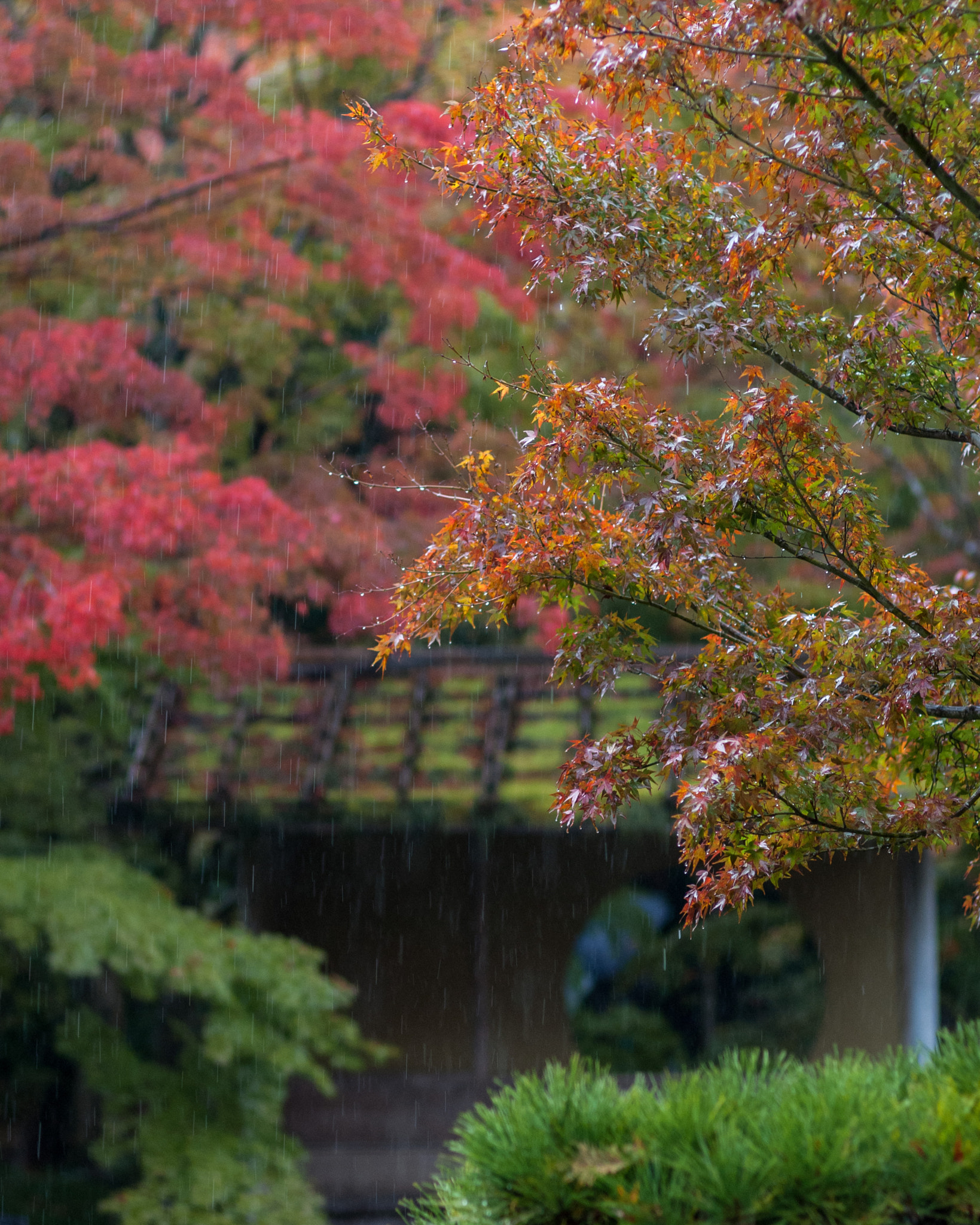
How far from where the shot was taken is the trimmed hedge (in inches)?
121

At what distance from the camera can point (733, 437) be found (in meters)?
3.70

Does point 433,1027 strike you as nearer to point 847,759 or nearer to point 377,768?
point 377,768

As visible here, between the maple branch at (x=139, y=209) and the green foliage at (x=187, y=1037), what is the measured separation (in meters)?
Result: 3.72

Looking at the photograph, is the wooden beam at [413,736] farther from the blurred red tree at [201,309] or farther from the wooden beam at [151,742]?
the wooden beam at [151,742]

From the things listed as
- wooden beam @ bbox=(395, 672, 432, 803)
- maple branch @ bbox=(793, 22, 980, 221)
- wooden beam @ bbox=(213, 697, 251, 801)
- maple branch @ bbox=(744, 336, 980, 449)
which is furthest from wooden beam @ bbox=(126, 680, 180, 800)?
maple branch @ bbox=(793, 22, 980, 221)

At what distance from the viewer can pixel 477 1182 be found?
11.2 ft

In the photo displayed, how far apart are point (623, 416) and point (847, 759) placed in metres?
1.21

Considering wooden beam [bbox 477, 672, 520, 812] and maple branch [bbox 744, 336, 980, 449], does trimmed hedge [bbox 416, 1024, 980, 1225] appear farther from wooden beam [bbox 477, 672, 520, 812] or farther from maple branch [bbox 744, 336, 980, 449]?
wooden beam [bbox 477, 672, 520, 812]

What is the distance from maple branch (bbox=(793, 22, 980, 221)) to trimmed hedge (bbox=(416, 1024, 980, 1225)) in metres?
2.42

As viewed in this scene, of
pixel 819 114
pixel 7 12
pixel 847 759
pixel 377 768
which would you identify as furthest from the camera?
pixel 377 768

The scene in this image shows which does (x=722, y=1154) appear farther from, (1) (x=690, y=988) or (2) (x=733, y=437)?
(1) (x=690, y=988)

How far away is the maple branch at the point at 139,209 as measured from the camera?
747cm

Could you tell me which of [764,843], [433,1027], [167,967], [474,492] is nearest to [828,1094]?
[764,843]

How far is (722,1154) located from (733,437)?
1.98 m
